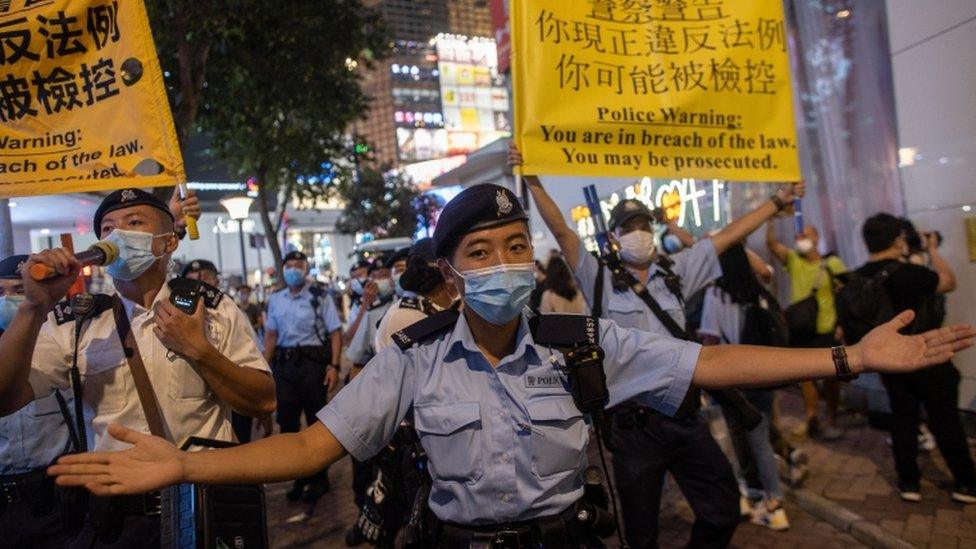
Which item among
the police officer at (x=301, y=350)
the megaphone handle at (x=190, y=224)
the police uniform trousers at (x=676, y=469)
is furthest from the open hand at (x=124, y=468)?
the police officer at (x=301, y=350)

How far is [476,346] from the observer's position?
89.5 inches

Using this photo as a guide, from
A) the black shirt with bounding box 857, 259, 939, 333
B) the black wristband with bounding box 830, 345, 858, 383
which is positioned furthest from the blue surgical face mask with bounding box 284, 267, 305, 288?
the black wristband with bounding box 830, 345, 858, 383

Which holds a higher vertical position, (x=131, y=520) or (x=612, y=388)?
(x=612, y=388)

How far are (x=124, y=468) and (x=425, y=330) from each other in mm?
967

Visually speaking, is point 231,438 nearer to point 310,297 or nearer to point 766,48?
point 766,48

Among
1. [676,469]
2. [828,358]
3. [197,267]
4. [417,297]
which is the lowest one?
[676,469]

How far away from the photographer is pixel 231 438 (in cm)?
287

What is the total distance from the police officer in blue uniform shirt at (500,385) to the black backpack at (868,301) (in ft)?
11.1

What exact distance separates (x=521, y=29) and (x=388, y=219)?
40.5 meters

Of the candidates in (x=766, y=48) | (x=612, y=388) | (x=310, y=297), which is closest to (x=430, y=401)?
(x=612, y=388)

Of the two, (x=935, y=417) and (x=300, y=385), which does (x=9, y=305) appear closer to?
(x=300, y=385)

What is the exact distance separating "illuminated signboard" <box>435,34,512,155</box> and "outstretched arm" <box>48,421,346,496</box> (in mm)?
78673

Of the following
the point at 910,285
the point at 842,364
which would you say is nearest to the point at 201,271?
the point at 910,285

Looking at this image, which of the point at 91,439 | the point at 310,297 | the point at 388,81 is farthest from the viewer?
the point at 388,81
